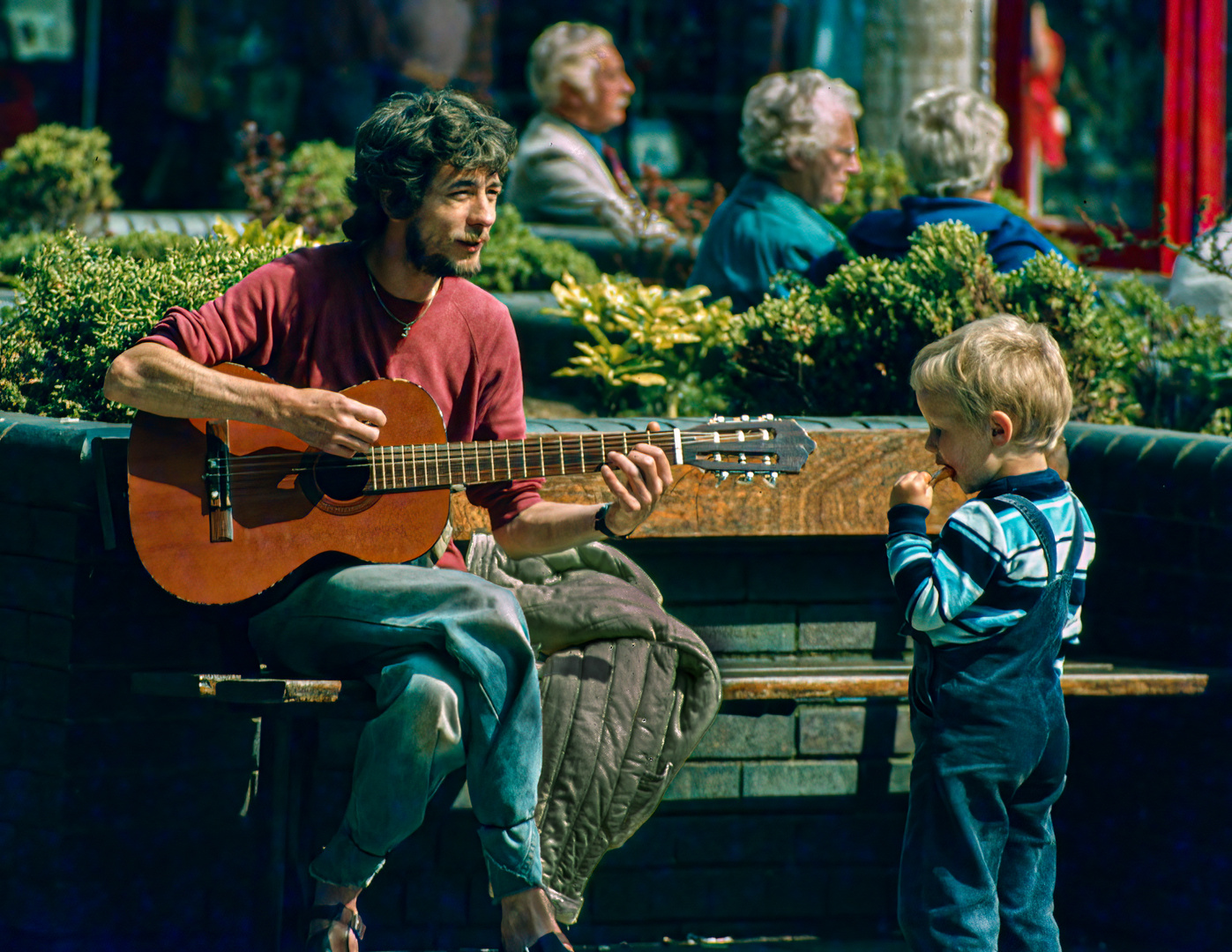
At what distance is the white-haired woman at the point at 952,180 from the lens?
4.85 meters

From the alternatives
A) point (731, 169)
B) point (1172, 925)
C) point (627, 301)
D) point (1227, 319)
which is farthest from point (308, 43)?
point (1172, 925)

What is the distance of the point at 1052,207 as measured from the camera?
10.6 m

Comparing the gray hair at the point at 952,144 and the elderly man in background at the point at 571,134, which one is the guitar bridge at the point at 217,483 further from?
the elderly man in background at the point at 571,134

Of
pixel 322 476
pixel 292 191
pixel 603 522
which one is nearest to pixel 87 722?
pixel 322 476

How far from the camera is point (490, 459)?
3.24 metres

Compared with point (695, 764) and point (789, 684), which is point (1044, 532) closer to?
point (789, 684)

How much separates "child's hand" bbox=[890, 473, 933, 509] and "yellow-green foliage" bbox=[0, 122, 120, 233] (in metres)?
4.88

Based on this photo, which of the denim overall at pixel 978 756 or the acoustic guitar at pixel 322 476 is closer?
the denim overall at pixel 978 756

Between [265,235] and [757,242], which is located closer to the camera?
[265,235]

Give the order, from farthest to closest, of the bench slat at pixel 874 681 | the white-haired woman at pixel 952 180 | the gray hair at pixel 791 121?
the gray hair at pixel 791 121, the white-haired woman at pixel 952 180, the bench slat at pixel 874 681

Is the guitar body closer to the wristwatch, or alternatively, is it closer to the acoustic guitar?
the acoustic guitar

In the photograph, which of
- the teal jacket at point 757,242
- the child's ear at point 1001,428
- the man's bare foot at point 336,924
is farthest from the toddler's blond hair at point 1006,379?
the teal jacket at point 757,242

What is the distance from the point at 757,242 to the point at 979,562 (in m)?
2.60

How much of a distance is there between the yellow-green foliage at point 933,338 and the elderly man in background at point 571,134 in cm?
258
